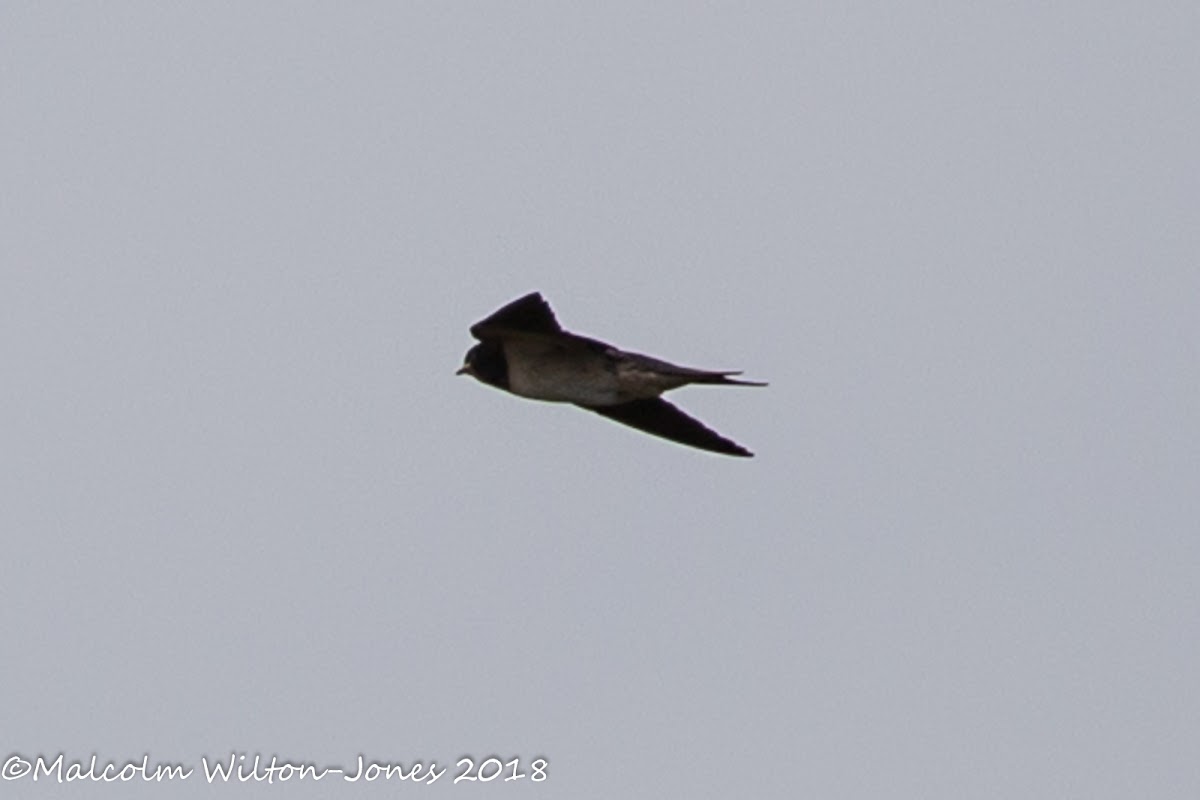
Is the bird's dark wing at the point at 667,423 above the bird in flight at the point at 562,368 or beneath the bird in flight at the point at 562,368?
above

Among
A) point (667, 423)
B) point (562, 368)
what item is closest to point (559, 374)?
point (562, 368)

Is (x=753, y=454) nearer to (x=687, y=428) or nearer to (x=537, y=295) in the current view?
(x=687, y=428)

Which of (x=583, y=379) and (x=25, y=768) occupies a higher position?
(x=583, y=379)

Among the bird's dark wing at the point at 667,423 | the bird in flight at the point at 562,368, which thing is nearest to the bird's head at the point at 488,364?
the bird in flight at the point at 562,368

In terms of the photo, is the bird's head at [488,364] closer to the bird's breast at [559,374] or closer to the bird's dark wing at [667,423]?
the bird's breast at [559,374]

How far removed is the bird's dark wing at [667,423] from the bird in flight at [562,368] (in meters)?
1.05

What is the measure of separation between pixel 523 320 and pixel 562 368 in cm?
84

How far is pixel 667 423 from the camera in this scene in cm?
2811

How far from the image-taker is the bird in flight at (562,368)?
25859 millimetres

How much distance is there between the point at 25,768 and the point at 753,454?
5446 mm

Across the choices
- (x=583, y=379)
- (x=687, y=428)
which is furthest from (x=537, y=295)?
(x=687, y=428)

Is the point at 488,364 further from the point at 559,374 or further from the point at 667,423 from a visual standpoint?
the point at 667,423

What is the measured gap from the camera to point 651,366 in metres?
26.4

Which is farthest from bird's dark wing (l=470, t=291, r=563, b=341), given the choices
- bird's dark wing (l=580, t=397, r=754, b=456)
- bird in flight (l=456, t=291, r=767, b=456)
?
bird's dark wing (l=580, t=397, r=754, b=456)
